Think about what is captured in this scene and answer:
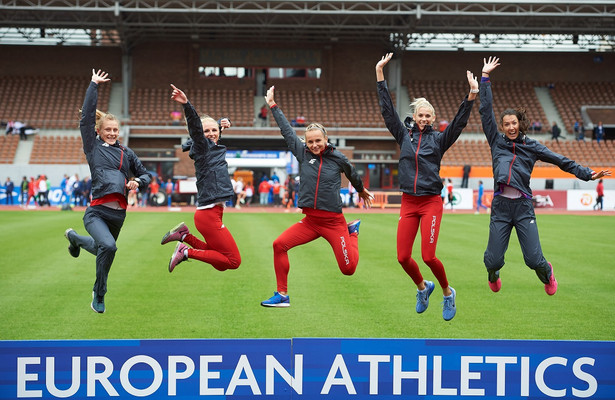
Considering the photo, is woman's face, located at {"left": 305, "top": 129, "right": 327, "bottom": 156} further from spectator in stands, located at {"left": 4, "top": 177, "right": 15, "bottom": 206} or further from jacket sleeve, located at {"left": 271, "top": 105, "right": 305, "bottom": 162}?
spectator in stands, located at {"left": 4, "top": 177, "right": 15, "bottom": 206}

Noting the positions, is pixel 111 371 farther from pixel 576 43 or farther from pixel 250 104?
pixel 576 43

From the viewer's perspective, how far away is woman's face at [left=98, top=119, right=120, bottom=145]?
8.12 m

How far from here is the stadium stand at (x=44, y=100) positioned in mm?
47156

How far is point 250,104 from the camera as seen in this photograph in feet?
163

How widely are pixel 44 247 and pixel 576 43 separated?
43.1 meters

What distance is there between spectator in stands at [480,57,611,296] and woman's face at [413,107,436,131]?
1.91 feet

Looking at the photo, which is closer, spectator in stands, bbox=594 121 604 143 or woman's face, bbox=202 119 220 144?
woman's face, bbox=202 119 220 144

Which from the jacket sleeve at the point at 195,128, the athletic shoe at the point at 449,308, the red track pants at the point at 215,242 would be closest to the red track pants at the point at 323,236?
the red track pants at the point at 215,242

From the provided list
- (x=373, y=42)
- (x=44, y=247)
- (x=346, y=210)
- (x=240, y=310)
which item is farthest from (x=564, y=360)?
(x=373, y=42)

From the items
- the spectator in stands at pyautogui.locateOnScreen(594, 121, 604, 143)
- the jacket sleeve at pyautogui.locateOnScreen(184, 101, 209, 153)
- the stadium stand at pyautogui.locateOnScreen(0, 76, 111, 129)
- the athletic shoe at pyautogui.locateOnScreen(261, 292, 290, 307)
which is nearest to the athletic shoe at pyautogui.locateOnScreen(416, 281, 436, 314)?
the athletic shoe at pyautogui.locateOnScreen(261, 292, 290, 307)

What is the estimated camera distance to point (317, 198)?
8289mm

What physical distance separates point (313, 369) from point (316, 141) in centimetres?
293

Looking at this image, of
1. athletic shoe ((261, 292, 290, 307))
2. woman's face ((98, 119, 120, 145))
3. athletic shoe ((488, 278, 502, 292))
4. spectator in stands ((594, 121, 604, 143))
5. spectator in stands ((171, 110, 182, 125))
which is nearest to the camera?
woman's face ((98, 119, 120, 145))

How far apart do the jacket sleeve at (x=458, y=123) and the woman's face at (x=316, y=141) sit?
4.46ft
